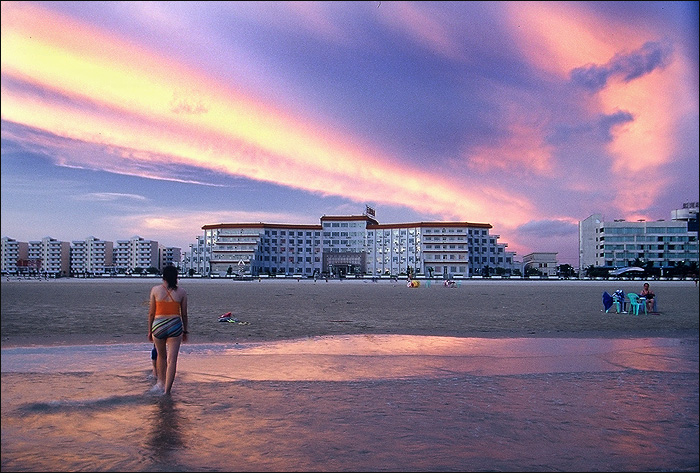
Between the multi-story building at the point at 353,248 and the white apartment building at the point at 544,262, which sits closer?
the multi-story building at the point at 353,248

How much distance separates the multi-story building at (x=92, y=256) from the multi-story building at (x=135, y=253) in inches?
115

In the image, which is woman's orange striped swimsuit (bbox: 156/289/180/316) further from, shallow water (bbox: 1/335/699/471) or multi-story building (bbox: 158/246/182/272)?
multi-story building (bbox: 158/246/182/272)

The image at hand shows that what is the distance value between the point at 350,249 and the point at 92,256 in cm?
9630

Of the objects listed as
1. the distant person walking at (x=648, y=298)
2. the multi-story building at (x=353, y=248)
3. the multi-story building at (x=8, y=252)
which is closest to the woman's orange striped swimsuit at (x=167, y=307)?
the multi-story building at (x=8, y=252)

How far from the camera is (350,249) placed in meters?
137

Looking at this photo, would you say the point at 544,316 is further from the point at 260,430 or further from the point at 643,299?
the point at 260,430

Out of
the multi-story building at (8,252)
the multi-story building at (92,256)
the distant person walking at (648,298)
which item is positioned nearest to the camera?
the multi-story building at (8,252)

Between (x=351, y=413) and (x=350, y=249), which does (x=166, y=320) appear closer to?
(x=351, y=413)

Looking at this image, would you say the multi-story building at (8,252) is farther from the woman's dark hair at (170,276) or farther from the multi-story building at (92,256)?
the multi-story building at (92,256)

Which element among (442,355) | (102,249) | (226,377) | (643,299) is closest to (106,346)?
(226,377)

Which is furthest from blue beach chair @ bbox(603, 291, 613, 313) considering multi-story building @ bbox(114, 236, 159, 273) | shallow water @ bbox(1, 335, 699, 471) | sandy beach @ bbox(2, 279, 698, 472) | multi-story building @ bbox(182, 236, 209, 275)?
multi-story building @ bbox(114, 236, 159, 273)

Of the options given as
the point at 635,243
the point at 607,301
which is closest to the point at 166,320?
the point at 607,301

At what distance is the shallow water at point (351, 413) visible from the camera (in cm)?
469

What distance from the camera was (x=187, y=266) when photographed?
13575 cm
